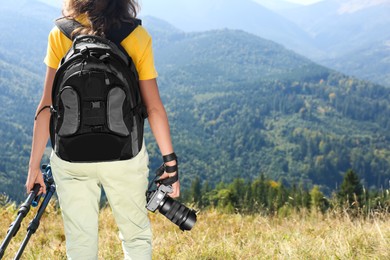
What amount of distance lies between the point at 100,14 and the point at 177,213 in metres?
1.33

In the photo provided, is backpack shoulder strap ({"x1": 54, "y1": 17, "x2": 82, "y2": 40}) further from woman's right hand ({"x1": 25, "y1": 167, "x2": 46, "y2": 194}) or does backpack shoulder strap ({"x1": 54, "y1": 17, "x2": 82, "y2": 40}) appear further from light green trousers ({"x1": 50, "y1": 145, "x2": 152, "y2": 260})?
woman's right hand ({"x1": 25, "y1": 167, "x2": 46, "y2": 194})

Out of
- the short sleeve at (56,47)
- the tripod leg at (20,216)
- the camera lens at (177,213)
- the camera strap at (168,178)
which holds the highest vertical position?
the short sleeve at (56,47)

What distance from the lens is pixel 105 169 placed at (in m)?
2.74

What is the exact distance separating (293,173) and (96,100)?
19701cm

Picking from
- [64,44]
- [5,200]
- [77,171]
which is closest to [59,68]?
[64,44]

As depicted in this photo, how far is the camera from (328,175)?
192m

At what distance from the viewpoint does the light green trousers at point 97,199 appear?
9.06 feet

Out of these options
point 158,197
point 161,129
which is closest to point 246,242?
point 158,197

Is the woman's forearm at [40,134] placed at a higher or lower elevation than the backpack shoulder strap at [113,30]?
lower

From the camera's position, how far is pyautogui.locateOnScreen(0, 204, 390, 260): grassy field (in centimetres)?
339

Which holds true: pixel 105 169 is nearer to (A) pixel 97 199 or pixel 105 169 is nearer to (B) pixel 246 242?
→ (A) pixel 97 199

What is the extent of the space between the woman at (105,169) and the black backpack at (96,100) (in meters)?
0.07

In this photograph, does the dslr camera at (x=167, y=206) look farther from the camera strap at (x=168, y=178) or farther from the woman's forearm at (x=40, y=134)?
the woman's forearm at (x=40, y=134)

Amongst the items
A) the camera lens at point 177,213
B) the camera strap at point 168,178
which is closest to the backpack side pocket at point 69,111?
the camera strap at point 168,178
